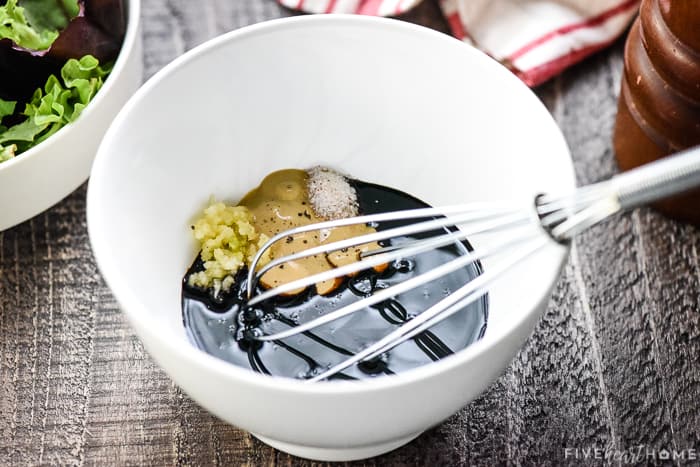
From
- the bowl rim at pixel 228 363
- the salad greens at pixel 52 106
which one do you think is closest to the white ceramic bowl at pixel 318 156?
the bowl rim at pixel 228 363

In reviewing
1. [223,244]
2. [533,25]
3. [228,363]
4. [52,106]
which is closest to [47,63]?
[52,106]

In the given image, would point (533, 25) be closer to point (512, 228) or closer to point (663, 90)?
point (663, 90)

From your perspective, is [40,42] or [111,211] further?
[40,42]

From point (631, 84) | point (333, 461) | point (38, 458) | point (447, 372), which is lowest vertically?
point (38, 458)

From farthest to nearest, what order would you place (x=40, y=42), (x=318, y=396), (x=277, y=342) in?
1. (x=40, y=42)
2. (x=277, y=342)
3. (x=318, y=396)

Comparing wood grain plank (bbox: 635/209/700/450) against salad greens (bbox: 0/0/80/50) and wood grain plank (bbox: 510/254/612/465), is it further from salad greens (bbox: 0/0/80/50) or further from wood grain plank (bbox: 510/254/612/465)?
salad greens (bbox: 0/0/80/50)

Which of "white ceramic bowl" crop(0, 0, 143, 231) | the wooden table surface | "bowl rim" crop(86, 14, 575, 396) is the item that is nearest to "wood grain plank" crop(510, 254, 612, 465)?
the wooden table surface

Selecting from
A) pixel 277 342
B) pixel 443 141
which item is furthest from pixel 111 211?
pixel 443 141

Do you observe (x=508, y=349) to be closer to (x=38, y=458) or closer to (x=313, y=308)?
(x=313, y=308)
